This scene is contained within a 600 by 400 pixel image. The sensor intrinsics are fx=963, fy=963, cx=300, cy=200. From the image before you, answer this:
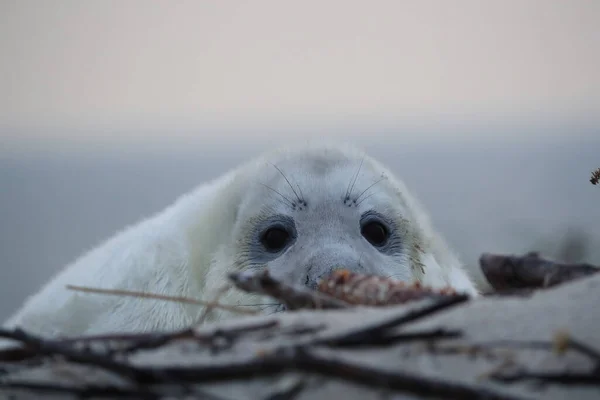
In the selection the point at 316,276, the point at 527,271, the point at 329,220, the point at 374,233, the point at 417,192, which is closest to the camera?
the point at 527,271

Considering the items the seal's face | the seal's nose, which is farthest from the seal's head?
the seal's nose

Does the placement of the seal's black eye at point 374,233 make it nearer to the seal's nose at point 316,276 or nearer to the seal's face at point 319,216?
the seal's face at point 319,216

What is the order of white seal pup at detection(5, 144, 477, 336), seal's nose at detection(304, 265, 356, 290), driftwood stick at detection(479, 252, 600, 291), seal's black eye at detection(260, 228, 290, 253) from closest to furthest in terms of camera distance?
driftwood stick at detection(479, 252, 600, 291) → seal's nose at detection(304, 265, 356, 290) → white seal pup at detection(5, 144, 477, 336) → seal's black eye at detection(260, 228, 290, 253)

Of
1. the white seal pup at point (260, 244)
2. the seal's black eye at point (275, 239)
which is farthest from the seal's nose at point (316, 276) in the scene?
the seal's black eye at point (275, 239)

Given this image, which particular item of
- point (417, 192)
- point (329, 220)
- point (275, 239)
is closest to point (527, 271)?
point (329, 220)

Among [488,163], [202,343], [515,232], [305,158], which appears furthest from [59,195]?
[202,343]

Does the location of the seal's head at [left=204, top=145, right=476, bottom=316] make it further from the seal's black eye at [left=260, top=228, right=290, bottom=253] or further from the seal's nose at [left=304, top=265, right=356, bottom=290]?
the seal's nose at [left=304, top=265, right=356, bottom=290]

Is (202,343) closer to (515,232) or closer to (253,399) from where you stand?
(253,399)

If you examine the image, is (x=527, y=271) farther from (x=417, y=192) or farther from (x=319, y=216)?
(x=417, y=192)
